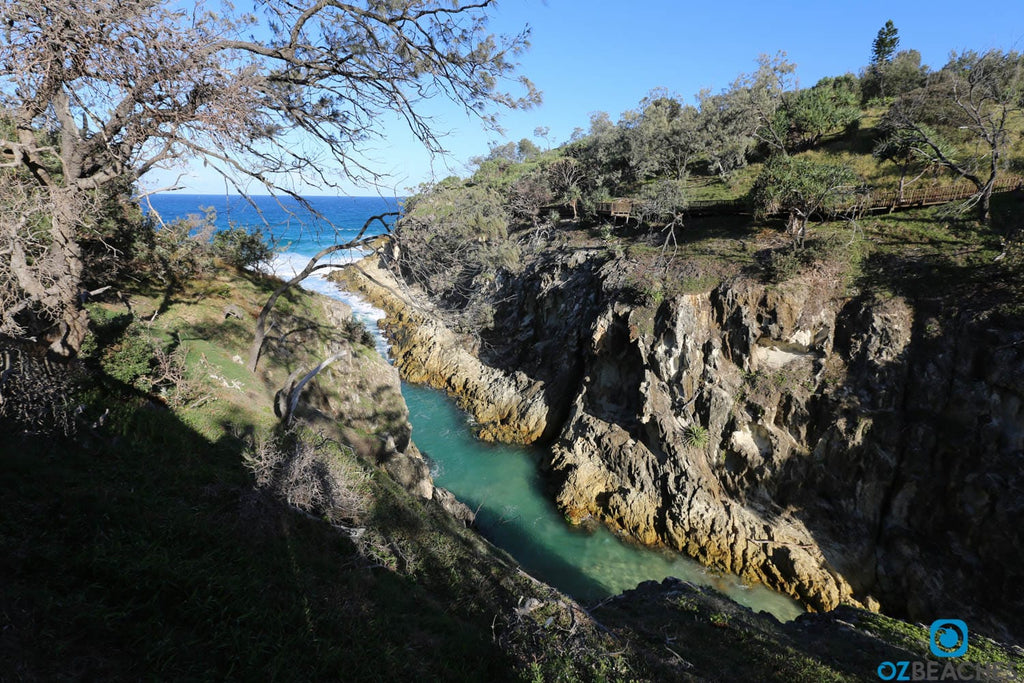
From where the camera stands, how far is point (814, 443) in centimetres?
1316

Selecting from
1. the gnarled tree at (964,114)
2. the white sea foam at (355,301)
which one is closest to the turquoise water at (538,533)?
the white sea foam at (355,301)

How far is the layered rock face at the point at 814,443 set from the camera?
1066 centimetres

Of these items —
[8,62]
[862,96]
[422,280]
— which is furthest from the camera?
[862,96]

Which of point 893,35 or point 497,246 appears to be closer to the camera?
point 497,246

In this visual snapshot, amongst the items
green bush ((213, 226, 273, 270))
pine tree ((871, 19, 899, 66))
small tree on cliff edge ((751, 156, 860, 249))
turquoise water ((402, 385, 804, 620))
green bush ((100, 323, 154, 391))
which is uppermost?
pine tree ((871, 19, 899, 66))

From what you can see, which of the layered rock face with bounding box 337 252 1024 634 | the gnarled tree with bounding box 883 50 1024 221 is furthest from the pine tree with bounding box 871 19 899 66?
the layered rock face with bounding box 337 252 1024 634

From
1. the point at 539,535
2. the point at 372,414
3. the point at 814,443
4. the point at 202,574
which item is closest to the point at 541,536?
the point at 539,535

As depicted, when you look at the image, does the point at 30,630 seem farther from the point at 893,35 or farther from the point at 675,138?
the point at 893,35

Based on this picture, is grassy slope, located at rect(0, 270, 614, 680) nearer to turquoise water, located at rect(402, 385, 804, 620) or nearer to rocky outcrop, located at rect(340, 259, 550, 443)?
turquoise water, located at rect(402, 385, 804, 620)

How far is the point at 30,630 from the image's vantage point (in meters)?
3.09

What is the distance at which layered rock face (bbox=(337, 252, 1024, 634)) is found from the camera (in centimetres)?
1066

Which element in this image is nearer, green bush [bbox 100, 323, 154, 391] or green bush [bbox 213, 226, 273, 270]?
green bush [bbox 100, 323, 154, 391]

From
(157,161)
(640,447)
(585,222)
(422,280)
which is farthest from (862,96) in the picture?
(157,161)

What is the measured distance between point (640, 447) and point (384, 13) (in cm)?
1417
